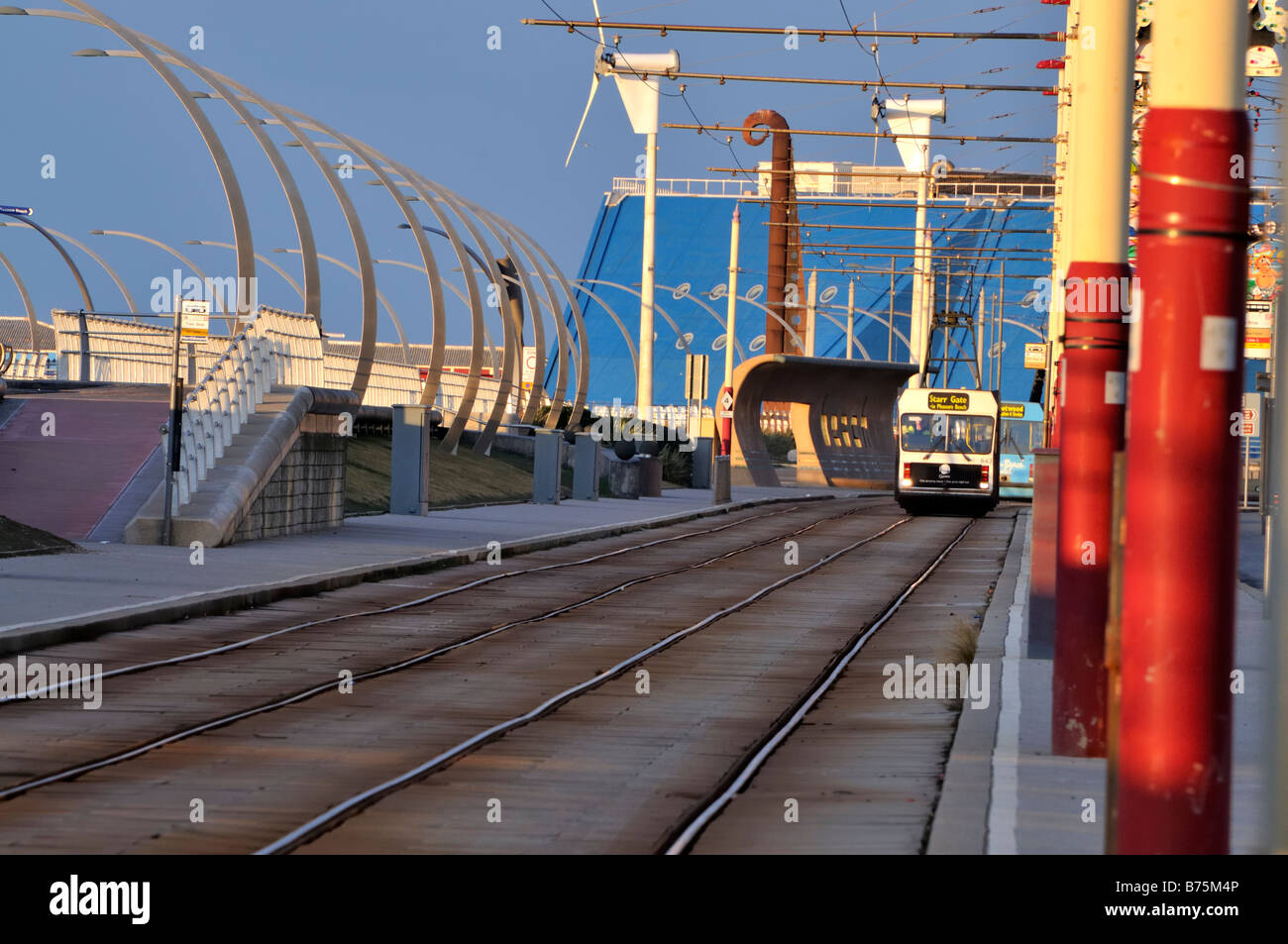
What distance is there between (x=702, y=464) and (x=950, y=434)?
14.3 meters

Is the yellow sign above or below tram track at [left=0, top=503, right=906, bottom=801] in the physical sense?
above

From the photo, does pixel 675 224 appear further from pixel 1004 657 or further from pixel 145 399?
pixel 1004 657

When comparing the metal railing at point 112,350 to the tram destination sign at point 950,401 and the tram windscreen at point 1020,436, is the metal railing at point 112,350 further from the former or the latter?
the tram windscreen at point 1020,436

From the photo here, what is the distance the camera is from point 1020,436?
56906 millimetres

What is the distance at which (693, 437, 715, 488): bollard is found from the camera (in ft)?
192

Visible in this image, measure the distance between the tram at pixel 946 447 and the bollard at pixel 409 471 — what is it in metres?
15.9

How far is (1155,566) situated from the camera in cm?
468

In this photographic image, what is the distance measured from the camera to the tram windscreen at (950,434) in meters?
45.4

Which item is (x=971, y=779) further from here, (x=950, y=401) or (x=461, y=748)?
(x=950, y=401)

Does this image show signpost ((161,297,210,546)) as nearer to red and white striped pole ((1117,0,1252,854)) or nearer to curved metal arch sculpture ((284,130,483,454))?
curved metal arch sculpture ((284,130,483,454))

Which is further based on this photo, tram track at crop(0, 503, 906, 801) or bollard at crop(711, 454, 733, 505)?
bollard at crop(711, 454, 733, 505)

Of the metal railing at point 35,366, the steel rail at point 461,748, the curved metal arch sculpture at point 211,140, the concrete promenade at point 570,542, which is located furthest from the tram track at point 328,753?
the metal railing at point 35,366

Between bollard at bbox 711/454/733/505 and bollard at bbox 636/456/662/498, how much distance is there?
10.6ft

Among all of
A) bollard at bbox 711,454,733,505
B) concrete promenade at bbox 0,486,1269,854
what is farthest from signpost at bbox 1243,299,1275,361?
bollard at bbox 711,454,733,505
